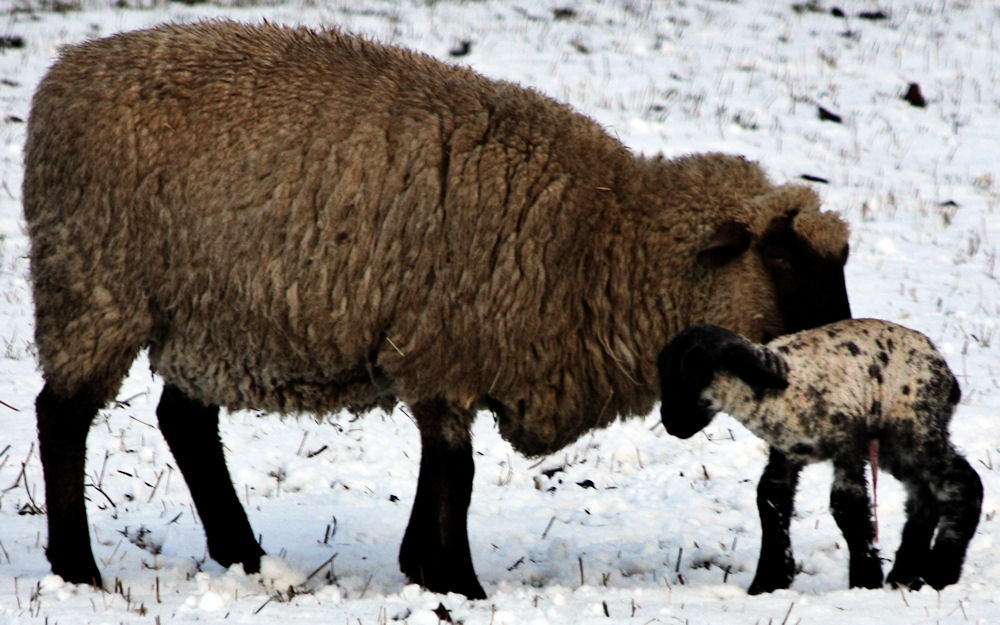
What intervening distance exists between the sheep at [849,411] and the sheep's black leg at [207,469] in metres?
1.95

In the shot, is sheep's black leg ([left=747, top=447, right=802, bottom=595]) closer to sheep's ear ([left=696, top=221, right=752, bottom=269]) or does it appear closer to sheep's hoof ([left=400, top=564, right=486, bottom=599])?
sheep's ear ([left=696, top=221, right=752, bottom=269])

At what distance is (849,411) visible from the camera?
420 cm

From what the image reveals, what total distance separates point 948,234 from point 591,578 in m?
6.46

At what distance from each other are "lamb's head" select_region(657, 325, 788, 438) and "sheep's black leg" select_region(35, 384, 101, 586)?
223 cm

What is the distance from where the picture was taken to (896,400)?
167 inches

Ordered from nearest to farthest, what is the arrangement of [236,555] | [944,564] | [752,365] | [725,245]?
[752,365] → [944,564] → [725,245] → [236,555]

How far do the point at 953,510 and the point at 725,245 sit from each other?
1.23 metres

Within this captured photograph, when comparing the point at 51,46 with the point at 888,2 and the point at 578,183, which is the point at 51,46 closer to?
the point at 578,183

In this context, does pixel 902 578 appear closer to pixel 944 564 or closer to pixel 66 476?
pixel 944 564

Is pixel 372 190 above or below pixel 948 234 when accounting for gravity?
above

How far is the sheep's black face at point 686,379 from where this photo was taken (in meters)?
4.17

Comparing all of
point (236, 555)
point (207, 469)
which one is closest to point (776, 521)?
point (236, 555)

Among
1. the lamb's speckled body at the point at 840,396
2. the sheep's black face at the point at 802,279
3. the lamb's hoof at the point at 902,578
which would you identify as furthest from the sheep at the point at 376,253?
the lamb's hoof at the point at 902,578

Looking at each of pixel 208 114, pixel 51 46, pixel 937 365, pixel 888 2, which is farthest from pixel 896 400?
pixel 888 2
